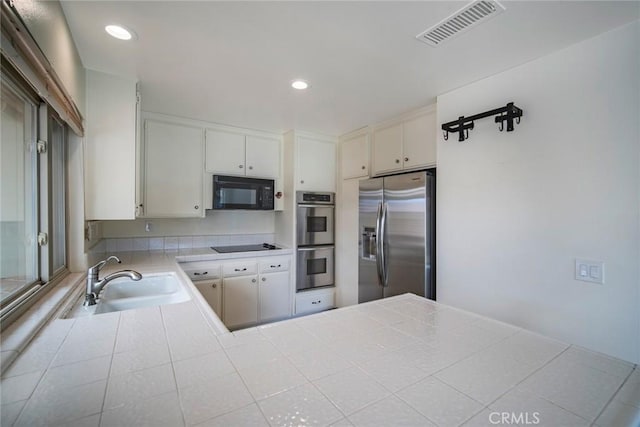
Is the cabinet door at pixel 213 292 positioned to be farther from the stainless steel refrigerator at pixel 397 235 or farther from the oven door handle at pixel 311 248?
the stainless steel refrigerator at pixel 397 235

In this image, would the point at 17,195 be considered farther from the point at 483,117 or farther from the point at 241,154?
the point at 483,117

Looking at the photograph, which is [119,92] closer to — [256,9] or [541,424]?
[256,9]

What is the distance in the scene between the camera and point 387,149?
2.92 meters

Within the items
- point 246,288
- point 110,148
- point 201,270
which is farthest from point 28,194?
point 246,288

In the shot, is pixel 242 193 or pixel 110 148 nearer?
pixel 110 148

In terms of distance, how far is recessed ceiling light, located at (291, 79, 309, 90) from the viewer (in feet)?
6.87

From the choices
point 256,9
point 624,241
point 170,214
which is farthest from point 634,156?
point 170,214

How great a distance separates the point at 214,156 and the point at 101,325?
2.33 m

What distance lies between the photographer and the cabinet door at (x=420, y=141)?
2.46 m

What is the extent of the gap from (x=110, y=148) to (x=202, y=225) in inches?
59.7

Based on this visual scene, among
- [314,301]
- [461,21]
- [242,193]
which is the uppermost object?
[461,21]

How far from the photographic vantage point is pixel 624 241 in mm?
1410

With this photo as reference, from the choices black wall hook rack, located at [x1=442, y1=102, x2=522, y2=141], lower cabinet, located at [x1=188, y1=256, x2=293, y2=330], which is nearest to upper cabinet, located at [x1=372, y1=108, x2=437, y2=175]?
black wall hook rack, located at [x1=442, y1=102, x2=522, y2=141]

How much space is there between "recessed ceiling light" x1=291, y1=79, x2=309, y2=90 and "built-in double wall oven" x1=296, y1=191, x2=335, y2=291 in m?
1.40
